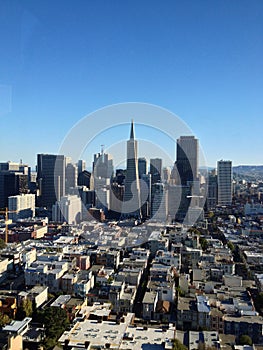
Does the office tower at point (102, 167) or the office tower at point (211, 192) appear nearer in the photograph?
the office tower at point (102, 167)

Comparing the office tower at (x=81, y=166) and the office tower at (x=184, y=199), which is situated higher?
the office tower at (x=81, y=166)

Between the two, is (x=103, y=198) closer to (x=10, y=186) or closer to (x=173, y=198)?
(x=173, y=198)

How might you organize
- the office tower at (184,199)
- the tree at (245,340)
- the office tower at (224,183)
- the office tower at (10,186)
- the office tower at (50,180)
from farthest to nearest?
1. the office tower at (224,183)
2. the office tower at (10,186)
3. the office tower at (50,180)
4. the office tower at (184,199)
5. the tree at (245,340)

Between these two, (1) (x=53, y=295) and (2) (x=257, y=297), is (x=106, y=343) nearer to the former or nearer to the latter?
(1) (x=53, y=295)

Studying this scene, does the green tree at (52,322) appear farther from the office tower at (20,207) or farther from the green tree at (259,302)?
the office tower at (20,207)

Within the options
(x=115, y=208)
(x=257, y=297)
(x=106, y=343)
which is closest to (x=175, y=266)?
(x=257, y=297)

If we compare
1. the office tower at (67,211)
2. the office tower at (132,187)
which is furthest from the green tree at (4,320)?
the office tower at (67,211)

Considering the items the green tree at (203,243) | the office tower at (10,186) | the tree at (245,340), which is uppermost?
the office tower at (10,186)

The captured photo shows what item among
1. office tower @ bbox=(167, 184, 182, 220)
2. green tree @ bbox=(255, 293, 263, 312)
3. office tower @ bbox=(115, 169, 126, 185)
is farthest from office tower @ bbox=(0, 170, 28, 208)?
green tree @ bbox=(255, 293, 263, 312)
